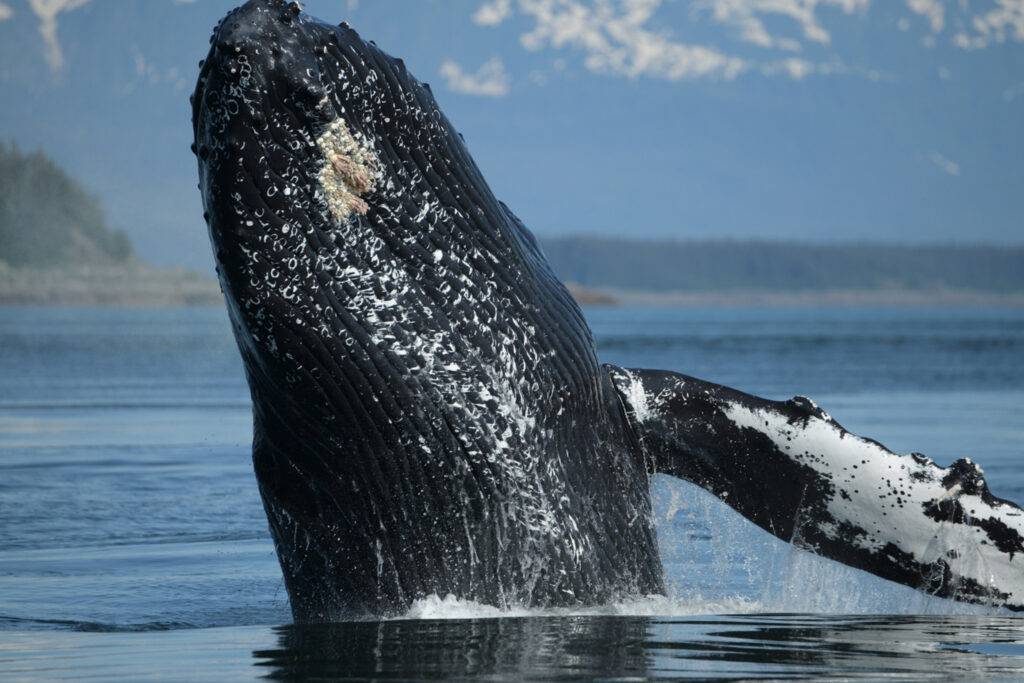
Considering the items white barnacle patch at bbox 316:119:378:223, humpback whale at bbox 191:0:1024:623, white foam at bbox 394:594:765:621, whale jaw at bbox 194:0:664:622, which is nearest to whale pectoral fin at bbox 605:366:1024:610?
humpback whale at bbox 191:0:1024:623

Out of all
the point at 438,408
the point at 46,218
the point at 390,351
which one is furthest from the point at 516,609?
the point at 46,218

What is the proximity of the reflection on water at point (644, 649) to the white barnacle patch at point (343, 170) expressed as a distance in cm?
164

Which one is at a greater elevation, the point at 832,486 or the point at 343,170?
the point at 343,170

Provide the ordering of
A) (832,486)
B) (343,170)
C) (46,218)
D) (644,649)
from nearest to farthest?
(343,170) < (644,649) < (832,486) < (46,218)

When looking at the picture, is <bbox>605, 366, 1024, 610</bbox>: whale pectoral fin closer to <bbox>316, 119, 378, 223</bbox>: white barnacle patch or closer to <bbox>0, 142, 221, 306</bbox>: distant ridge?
<bbox>316, 119, 378, 223</bbox>: white barnacle patch

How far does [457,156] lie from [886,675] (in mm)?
2567

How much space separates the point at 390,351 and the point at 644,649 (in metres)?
1.49

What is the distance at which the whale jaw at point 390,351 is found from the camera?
20.7 feet

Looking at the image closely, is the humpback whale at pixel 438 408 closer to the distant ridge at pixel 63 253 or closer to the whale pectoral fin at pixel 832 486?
the whale pectoral fin at pixel 832 486

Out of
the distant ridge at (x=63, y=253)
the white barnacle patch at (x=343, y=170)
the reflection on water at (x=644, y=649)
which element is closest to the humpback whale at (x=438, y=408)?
the white barnacle patch at (x=343, y=170)

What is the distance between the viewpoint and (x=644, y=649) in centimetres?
660

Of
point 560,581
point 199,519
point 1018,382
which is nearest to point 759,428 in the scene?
point 560,581

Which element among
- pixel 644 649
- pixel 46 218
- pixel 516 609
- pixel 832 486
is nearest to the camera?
pixel 644 649

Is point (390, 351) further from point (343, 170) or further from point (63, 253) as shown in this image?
point (63, 253)
